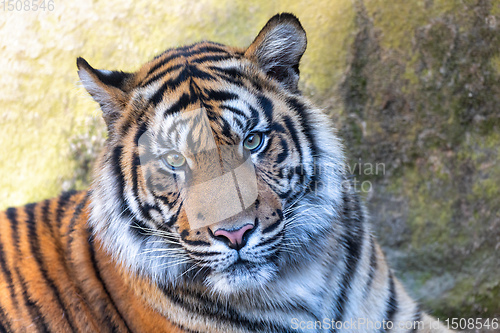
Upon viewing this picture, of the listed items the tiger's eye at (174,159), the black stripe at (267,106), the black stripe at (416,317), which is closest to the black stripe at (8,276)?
the tiger's eye at (174,159)

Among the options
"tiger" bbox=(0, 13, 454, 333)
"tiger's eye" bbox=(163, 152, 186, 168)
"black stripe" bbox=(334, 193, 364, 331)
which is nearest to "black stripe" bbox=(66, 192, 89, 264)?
"tiger" bbox=(0, 13, 454, 333)

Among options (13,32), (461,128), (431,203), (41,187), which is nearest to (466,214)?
(431,203)

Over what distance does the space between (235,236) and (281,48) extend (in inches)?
27.9

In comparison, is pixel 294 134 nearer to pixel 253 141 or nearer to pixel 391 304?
pixel 253 141

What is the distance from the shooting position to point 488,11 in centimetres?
231

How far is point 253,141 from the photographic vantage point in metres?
1.40

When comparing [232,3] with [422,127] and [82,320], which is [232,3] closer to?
[422,127]

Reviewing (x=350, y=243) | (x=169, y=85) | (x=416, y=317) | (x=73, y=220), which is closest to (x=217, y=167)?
(x=169, y=85)

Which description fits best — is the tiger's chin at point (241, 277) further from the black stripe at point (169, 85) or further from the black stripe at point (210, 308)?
the black stripe at point (169, 85)

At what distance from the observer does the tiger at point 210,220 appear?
51.8 inches

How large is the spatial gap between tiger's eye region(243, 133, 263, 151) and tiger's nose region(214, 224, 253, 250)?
29 cm

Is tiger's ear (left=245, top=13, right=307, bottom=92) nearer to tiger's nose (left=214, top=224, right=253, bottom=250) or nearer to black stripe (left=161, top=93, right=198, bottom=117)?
black stripe (left=161, top=93, right=198, bottom=117)

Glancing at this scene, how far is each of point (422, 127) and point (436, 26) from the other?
55cm

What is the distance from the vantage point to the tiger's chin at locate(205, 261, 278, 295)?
1.29 meters
